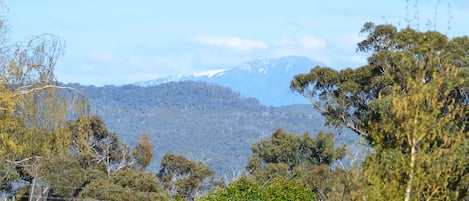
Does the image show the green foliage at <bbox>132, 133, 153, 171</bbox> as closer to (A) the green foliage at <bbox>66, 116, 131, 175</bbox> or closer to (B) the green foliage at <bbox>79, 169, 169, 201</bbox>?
(A) the green foliage at <bbox>66, 116, 131, 175</bbox>

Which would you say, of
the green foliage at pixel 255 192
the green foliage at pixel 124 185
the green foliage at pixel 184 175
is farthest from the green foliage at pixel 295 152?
the green foliage at pixel 255 192

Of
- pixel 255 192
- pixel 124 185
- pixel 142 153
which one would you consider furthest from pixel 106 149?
pixel 255 192

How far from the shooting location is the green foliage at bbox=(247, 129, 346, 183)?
3819 centimetres

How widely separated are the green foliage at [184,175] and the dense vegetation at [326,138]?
0.06 meters

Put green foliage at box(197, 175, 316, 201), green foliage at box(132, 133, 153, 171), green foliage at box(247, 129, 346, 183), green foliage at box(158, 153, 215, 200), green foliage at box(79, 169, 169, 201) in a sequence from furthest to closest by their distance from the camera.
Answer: green foliage at box(132, 133, 153, 171)
green foliage at box(247, 129, 346, 183)
green foliage at box(158, 153, 215, 200)
green foliage at box(79, 169, 169, 201)
green foliage at box(197, 175, 316, 201)

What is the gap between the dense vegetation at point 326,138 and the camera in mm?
7797

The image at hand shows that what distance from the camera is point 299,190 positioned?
1847 cm

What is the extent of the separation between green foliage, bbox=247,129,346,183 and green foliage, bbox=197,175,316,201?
19.0m

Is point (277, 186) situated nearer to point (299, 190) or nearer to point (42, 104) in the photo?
point (299, 190)

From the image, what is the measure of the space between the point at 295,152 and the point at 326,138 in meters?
1.57

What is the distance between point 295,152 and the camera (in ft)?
128

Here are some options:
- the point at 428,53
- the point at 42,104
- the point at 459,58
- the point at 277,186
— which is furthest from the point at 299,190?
the point at 428,53

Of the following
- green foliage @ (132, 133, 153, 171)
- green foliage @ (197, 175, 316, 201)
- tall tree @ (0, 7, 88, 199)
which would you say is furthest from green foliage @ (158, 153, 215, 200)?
tall tree @ (0, 7, 88, 199)

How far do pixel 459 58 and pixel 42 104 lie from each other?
11077mm
